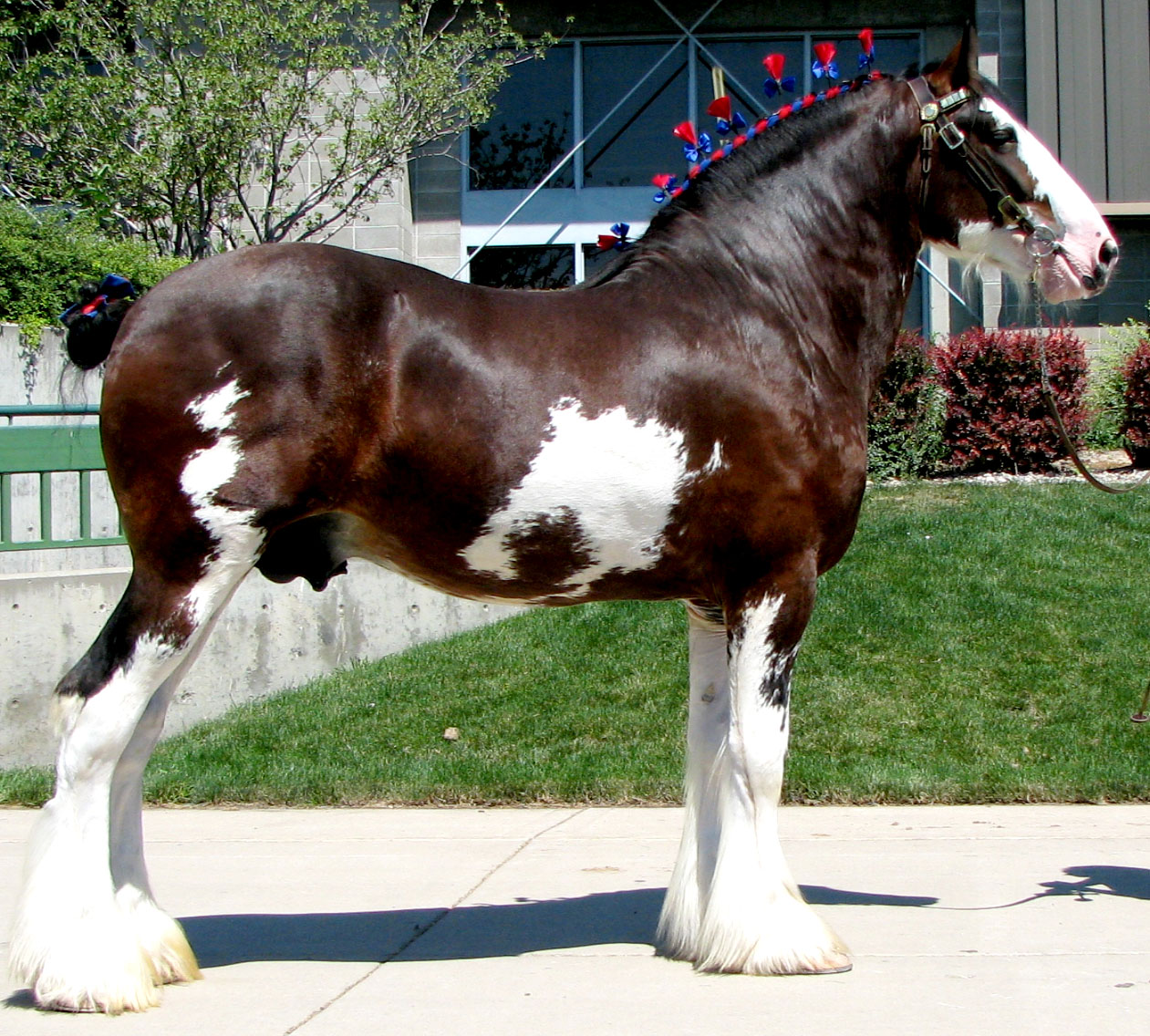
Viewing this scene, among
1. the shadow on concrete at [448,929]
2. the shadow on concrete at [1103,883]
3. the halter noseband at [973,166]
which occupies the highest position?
the halter noseband at [973,166]

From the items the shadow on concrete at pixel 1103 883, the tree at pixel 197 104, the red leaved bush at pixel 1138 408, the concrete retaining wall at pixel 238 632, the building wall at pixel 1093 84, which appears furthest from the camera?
the building wall at pixel 1093 84

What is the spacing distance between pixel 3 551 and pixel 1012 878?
18.1 ft

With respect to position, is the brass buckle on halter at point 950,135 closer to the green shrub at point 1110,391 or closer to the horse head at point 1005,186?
the horse head at point 1005,186

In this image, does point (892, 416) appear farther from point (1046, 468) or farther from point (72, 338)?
point (72, 338)

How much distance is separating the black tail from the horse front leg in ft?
6.41

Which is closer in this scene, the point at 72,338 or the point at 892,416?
the point at 72,338

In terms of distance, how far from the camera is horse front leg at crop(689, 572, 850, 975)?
138 inches

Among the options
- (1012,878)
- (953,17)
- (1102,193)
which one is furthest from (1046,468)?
(1012,878)

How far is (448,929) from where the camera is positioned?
13.6 ft

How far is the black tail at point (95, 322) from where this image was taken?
365cm

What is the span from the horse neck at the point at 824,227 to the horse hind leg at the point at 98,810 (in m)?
1.56

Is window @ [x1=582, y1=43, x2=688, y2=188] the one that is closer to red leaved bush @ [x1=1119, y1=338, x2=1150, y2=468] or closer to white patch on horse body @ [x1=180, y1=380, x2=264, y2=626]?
red leaved bush @ [x1=1119, y1=338, x2=1150, y2=468]

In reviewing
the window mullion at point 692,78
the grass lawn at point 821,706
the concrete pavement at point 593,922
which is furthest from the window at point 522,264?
the concrete pavement at point 593,922

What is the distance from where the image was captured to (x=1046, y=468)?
12.2 meters
